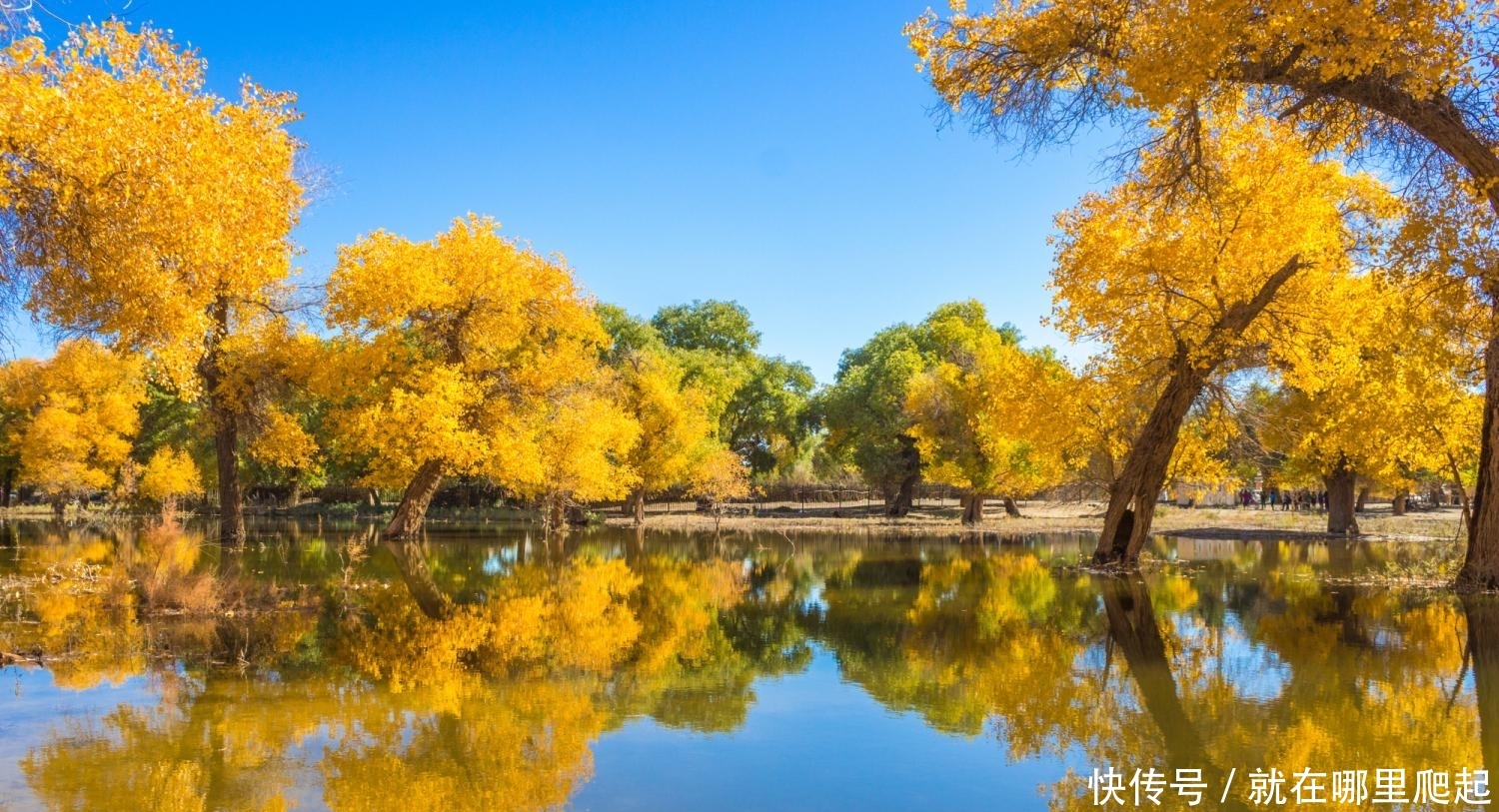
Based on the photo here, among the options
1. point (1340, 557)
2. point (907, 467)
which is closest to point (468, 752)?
point (1340, 557)

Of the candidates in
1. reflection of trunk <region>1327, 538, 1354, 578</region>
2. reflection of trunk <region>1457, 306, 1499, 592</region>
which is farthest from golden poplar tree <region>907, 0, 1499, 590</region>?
reflection of trunk <region>1327, 538, 1354, 578</region>

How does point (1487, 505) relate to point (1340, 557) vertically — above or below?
above

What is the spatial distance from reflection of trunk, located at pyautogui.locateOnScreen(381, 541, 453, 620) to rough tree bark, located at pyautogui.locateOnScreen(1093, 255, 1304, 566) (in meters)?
12.8

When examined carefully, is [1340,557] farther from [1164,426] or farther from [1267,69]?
[1267,69]

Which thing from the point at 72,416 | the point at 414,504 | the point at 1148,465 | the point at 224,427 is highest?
the point at 72,416

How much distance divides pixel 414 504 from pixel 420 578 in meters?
13.0

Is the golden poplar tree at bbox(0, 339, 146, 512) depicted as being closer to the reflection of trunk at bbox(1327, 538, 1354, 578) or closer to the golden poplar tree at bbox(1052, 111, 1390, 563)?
the golden poplar tree at bbox(1052, 111, 1390, 563)

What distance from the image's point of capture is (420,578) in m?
18.3

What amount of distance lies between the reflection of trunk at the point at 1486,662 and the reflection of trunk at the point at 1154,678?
1.78 meters

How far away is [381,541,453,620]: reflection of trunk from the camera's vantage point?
14.1m

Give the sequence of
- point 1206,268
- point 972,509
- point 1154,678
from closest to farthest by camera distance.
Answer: point 1154,678, point 1206,268, point 972,509

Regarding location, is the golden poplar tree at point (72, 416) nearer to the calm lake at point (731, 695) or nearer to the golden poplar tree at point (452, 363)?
the golden poplar tree at point (452, 363)

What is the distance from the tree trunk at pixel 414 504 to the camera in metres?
30.4

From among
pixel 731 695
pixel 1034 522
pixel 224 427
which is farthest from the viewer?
pixel 1034 522
